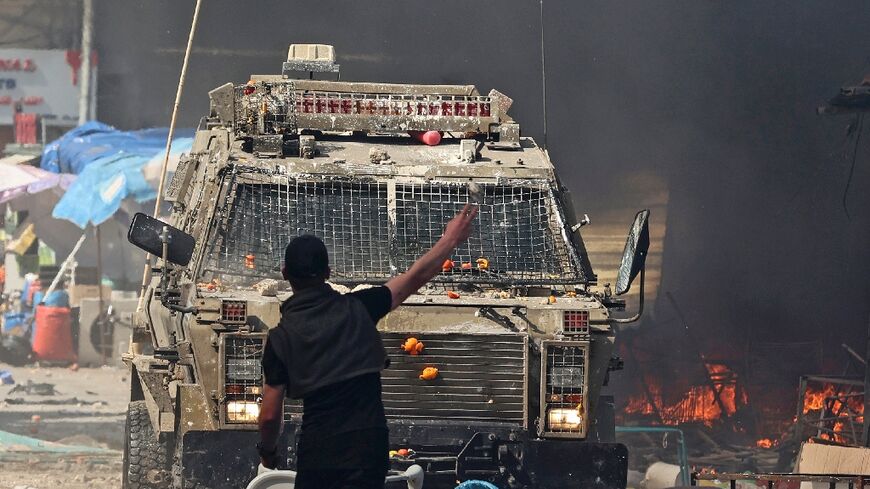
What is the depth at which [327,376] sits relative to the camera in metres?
5.99

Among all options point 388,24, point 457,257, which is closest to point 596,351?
point 457,257

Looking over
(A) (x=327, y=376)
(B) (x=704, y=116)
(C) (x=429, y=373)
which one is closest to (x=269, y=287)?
(C) (x=429, y=373)

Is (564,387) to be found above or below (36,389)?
above

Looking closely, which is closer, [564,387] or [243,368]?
[243,368]

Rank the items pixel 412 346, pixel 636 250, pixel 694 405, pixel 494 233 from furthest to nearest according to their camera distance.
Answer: pixel 694 405
pixel 494 233
pixel 412 346
pixel 636 250

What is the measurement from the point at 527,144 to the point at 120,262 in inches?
524

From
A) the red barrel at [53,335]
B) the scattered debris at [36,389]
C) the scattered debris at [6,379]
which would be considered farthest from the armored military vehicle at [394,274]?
the red barrel at [53,335]

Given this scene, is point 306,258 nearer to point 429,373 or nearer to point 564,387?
point 429,373

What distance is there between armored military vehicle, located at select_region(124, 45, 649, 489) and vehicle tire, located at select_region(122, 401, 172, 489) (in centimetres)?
1

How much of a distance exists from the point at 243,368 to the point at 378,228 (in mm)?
1453

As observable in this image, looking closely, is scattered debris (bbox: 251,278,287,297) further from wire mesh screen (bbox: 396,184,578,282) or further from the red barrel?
the red barrel

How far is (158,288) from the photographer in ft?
34.2

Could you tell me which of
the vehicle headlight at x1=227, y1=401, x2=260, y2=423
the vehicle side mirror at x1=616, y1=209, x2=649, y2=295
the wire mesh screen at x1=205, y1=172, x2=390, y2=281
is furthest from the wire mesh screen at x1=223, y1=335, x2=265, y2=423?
the vehicle side mirror at x1=616, y1=209, x2=649, y2=295

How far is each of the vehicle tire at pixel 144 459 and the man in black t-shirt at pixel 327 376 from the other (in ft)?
15.6
